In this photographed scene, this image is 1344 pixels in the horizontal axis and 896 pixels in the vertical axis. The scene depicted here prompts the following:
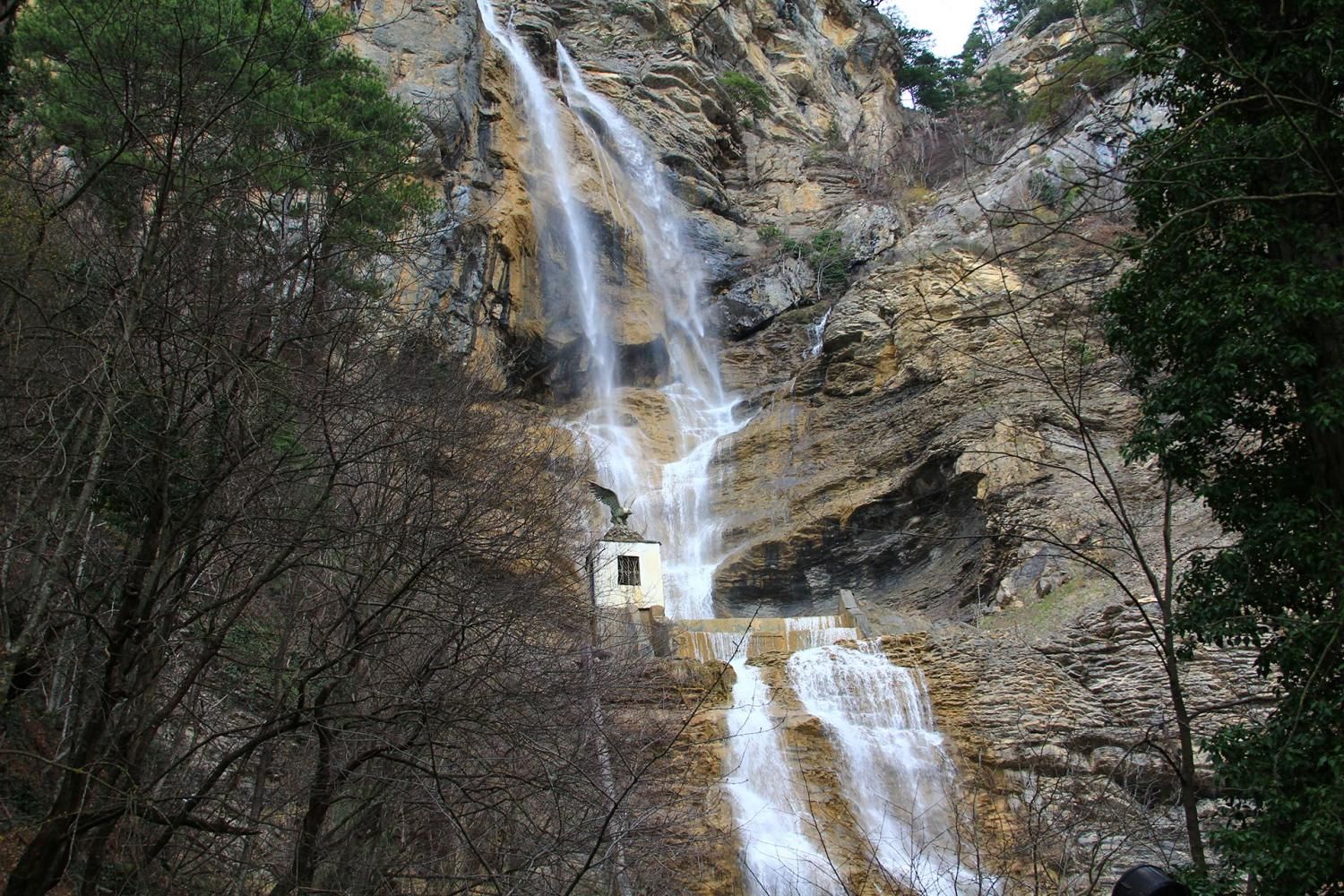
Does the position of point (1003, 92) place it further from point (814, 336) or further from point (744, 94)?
point (814, 336)

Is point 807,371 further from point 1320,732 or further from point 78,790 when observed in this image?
point 78,790

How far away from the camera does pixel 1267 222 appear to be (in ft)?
24.2

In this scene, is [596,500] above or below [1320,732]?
above

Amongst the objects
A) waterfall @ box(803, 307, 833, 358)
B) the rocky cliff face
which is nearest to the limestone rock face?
the rocky cliff face

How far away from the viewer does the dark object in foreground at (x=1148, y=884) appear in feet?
12.7

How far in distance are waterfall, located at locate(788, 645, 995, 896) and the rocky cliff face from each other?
0.49 metres

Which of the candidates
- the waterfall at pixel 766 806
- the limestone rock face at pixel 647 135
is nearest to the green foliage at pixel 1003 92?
the limestone rock face at pixel 647 135

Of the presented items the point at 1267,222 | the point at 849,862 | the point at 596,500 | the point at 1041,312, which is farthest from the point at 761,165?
the point at 1267,222

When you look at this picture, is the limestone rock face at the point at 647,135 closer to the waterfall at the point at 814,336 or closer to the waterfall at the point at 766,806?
the waterfall at the point at 814,336

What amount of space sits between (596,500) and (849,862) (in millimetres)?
12281

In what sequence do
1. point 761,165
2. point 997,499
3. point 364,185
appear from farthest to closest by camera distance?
1. point 761,165
2. point 997,499
3. point 364,185

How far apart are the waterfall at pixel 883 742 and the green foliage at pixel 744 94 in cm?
3160

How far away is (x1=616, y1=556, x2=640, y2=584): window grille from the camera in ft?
75.2

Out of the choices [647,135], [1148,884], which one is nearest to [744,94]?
[647,135]
